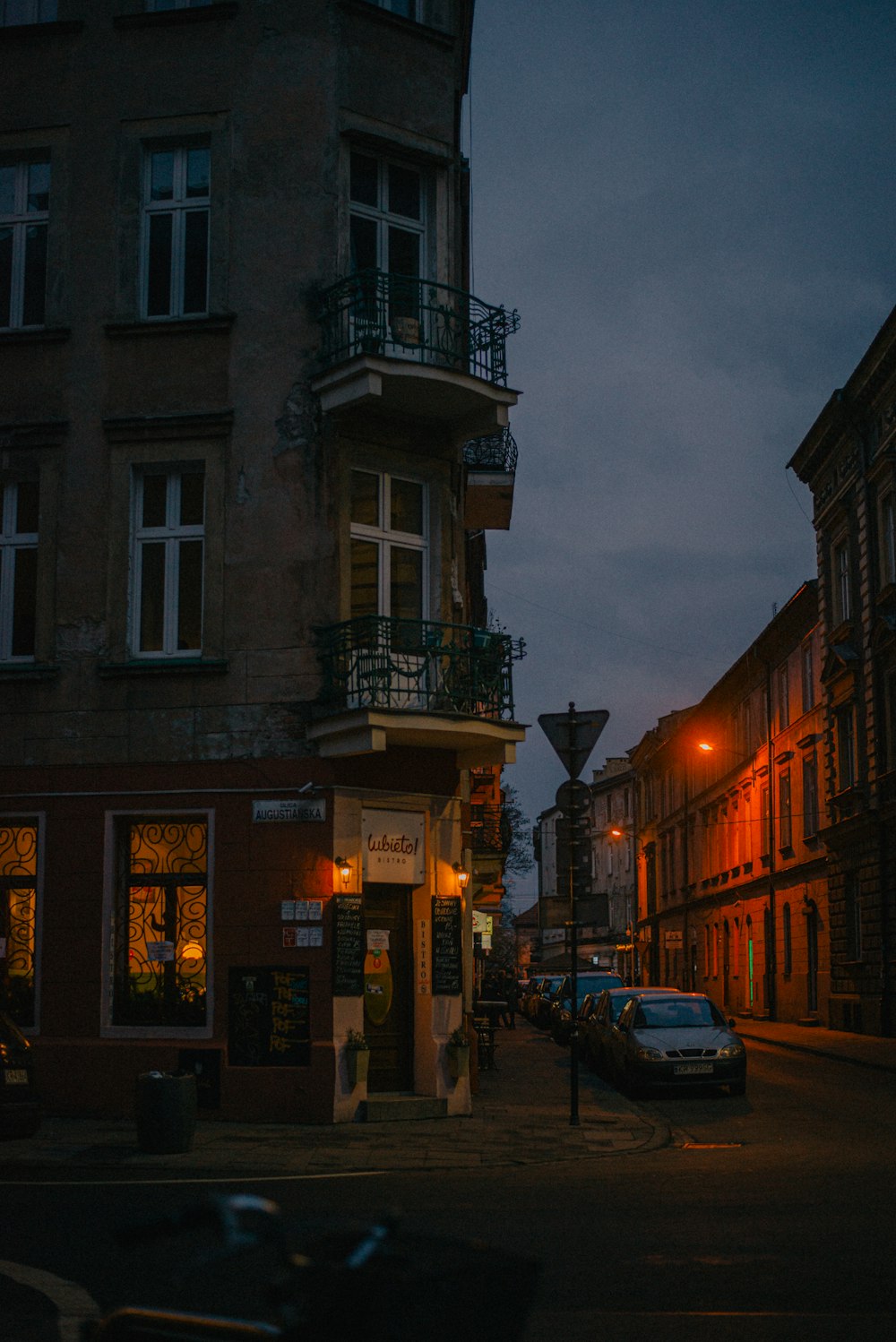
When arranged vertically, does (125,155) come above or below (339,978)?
above

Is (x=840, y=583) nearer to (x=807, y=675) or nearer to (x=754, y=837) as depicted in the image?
(x=807, y=675)

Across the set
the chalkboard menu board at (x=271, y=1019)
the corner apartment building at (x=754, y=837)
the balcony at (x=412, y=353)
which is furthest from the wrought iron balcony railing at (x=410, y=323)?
the corner apartment building at (x=754, y=837)

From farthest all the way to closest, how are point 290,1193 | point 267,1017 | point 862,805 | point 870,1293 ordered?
1. point 862,805
2. point 267,1017
3. point 290,1193
4. point 870,1293

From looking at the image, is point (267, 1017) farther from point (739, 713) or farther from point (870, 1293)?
point (739, 713)

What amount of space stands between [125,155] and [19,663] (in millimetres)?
6618

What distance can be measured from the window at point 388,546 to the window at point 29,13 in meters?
7.57

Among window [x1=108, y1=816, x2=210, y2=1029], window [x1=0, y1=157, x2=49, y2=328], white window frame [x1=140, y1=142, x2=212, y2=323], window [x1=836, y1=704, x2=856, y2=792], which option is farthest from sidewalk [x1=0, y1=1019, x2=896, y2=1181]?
window [x1=836, y1=704, x2=856, y2=792]

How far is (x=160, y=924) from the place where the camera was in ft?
60.5

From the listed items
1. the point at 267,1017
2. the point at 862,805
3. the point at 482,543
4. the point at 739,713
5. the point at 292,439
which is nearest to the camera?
the point at 267,1017

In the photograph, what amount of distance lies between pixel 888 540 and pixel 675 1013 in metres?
17.5

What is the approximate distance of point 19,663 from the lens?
18.9 metres

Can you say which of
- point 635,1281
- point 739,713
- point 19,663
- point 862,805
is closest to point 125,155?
point 19,663

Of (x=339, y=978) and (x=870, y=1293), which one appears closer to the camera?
(x=870, y=1293)

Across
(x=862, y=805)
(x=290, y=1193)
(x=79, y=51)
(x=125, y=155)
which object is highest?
(x=79, y=51)
